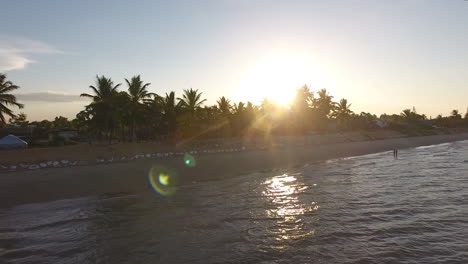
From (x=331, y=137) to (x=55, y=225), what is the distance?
46.2 m

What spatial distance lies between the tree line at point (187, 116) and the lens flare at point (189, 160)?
783cm

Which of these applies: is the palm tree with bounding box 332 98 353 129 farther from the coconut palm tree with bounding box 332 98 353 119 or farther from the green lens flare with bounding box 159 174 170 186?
the green lens flare with bounding box 159 174 170 186

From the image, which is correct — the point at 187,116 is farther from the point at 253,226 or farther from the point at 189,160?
the point at 253,226

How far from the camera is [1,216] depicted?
1343 centimetres

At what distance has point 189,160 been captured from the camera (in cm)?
2919

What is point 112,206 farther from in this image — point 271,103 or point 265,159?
point 271,103

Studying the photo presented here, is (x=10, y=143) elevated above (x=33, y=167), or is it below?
above

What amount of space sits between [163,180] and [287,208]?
10290mm

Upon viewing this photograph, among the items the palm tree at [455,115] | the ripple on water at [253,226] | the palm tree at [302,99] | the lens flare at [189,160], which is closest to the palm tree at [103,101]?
the lens flare at [189,160]

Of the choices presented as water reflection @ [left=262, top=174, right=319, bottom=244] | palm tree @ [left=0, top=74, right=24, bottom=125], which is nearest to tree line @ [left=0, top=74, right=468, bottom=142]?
palm tree @ [left=0, top=74, right=24, bottom=125]

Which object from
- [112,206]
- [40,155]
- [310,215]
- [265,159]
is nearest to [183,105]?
[265,159]

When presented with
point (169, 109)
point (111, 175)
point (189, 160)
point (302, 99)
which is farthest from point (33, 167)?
point (302, 99)

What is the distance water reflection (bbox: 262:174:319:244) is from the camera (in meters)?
10.3

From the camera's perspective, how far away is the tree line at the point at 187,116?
38.9m
